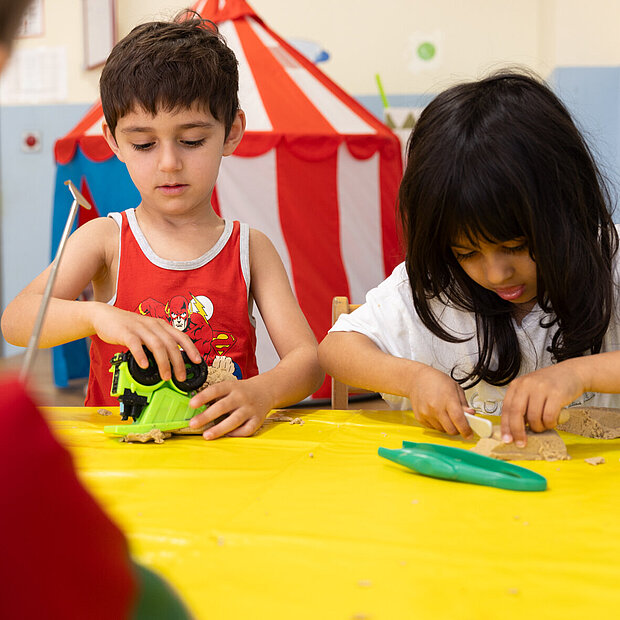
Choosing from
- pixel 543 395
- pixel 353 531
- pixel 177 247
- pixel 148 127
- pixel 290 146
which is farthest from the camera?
pixel 290 146

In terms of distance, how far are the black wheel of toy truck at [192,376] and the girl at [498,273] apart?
0.67ft

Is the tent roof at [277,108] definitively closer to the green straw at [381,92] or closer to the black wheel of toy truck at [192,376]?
the green straw at [381,92]

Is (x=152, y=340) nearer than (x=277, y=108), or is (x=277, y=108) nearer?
(x=152, y=340)

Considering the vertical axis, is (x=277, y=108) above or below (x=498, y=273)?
above

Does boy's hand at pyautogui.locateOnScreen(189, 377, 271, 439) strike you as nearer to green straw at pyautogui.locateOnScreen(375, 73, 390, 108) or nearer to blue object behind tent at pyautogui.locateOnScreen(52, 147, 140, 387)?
blue object behind tent at pyautogui.locateOnScreen(52, 147, 140, 387)

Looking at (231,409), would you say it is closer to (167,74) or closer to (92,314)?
(92,314)

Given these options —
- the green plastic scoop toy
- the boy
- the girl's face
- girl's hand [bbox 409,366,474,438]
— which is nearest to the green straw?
the boy

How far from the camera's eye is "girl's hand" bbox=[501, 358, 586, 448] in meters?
0.62

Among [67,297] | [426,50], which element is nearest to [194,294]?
[67,297]

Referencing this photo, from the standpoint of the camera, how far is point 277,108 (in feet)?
7.86

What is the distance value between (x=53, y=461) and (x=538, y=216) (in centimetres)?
64

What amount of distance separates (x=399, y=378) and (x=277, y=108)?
5.91ft

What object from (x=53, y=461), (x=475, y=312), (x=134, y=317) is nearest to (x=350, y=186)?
(x=475, y=312)

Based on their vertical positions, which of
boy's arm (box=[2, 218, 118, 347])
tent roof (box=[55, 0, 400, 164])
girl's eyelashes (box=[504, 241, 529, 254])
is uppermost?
tent roof (box=[55, 0, 400, 164])
